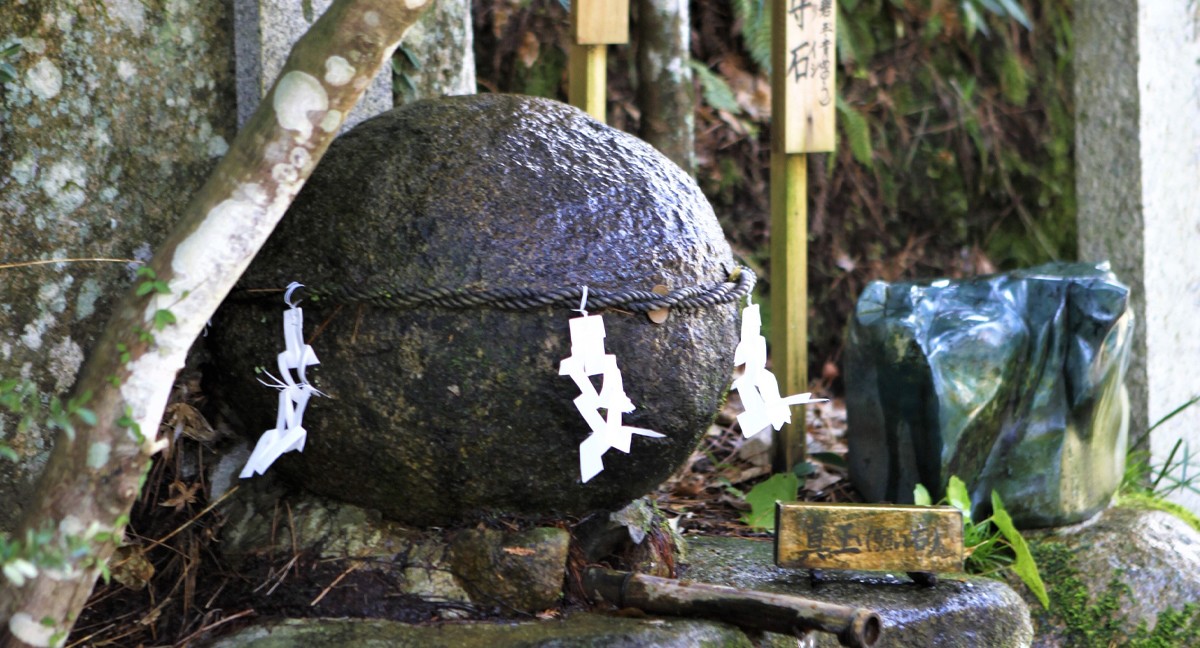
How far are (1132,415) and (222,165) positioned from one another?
3553mm

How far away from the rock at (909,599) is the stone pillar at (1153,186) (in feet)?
6.49

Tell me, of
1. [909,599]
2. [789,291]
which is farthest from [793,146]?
[909,599]

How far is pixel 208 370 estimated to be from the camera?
258 centimetres

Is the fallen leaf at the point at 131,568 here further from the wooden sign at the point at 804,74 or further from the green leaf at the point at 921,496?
the wooden sign at the point at 804,74

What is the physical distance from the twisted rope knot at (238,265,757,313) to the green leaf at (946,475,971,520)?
1238 millimetres

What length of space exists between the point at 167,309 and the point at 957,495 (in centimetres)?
215

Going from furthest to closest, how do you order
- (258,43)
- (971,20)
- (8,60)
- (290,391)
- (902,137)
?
(902,137) < (971,20) < (258,43) < (8,60) < (290,391)

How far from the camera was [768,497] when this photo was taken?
131 inches

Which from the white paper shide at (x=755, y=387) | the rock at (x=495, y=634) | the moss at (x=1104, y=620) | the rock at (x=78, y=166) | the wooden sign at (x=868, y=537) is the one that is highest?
the rock at (x=78, y=166)

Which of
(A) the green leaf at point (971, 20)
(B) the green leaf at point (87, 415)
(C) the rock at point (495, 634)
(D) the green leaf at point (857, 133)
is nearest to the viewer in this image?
(B) the green leaf at point (87, 415)

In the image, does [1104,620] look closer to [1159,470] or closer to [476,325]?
[1159,470]

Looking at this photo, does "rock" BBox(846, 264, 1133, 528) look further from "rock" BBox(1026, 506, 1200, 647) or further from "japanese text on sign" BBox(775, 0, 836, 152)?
"japanese text on sign" BBox(775, 0, 836, 152)

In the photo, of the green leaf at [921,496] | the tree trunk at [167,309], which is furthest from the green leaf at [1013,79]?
the tree trunk at [167,309]

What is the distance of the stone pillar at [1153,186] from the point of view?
4242mm
